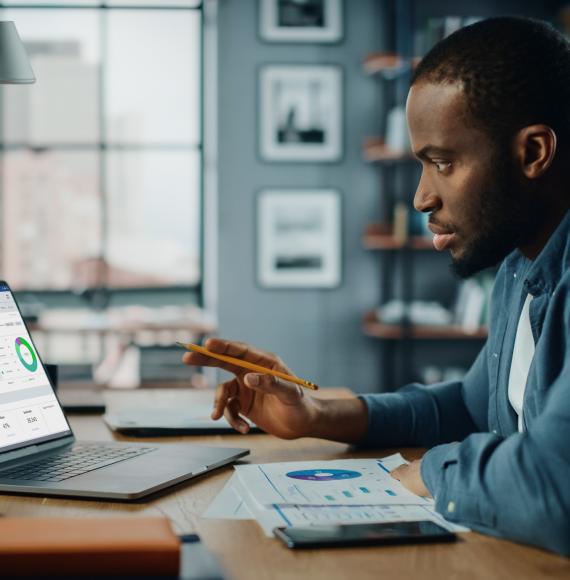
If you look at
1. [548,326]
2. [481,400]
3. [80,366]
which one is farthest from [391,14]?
[548,326]

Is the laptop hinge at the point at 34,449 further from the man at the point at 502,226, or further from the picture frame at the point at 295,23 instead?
the picture frame at the point at 295,23

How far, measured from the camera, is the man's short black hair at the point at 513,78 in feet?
3.92

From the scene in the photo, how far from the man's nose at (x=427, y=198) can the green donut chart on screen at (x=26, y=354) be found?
2.03 ft

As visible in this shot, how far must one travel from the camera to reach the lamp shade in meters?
1.80

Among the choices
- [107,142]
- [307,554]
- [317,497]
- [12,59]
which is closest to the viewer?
[307,554]

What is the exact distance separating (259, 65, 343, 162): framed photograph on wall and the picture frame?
16cm

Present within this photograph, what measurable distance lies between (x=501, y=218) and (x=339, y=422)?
42 cm

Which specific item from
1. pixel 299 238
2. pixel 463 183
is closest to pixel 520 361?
pixel 463 183

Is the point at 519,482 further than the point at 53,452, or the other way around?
the point at 53,452

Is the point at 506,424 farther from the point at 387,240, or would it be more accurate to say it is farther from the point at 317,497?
the point at 387,240

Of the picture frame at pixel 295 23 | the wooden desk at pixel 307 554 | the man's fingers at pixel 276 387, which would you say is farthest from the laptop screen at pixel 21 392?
the picture frame at pixel 295 23

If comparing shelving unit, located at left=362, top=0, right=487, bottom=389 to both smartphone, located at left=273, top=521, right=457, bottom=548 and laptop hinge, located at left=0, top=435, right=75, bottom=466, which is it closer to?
laptop hinge, located at left=0, top=435, right=75, bottom=466

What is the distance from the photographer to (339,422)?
4.80ft

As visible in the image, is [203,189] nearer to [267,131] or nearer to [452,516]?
[267,131]
